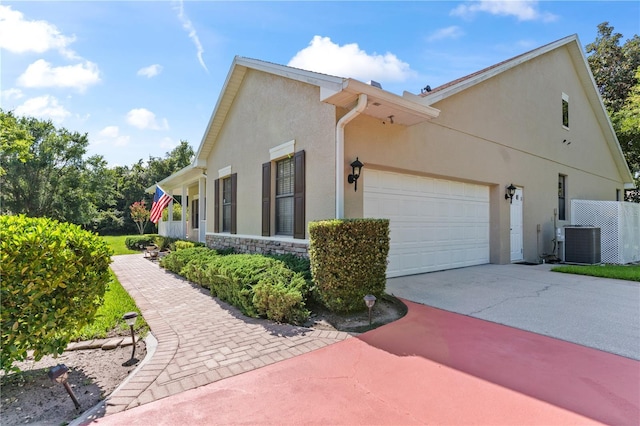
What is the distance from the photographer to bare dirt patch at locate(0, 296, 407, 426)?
2691 millimetres

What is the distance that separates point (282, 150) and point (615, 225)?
11428 mm

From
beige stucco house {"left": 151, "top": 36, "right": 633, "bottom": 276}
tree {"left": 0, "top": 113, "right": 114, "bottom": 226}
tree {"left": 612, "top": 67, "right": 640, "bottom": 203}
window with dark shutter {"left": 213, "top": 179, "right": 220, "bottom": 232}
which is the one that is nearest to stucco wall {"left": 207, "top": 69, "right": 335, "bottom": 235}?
beige stucco house {"left": 151, "top": 36, "right": 633, "bottom": 276}

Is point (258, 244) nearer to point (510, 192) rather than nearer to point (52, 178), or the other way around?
point (510, 192)

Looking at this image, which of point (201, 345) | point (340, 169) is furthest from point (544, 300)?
point (201, 345)

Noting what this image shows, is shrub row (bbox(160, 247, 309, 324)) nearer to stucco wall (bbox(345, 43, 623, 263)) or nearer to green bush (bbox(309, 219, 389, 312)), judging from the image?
green bush (bbox(309, 219, 389, 312))

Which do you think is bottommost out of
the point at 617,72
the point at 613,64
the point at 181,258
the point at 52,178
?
the point at 181,258

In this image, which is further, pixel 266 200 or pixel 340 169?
pixel 266 200

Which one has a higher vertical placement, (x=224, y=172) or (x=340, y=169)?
(x=224, y=172)

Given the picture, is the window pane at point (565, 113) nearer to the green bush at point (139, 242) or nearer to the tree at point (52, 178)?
the green bush at point (139, 242)

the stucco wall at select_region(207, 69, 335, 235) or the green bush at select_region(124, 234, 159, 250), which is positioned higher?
the stucco wall at select_region(207, 69, 335, 235)

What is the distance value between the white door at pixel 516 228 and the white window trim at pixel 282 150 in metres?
7.38

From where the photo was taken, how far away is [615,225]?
35.0 feet

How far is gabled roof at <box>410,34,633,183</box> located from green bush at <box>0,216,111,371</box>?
560 centimetres

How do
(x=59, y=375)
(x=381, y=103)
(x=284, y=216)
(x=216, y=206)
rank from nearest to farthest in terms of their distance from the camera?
(x=59, y=375), (x=381, y=103), (x=284, y=216), (x=216, y=206)
